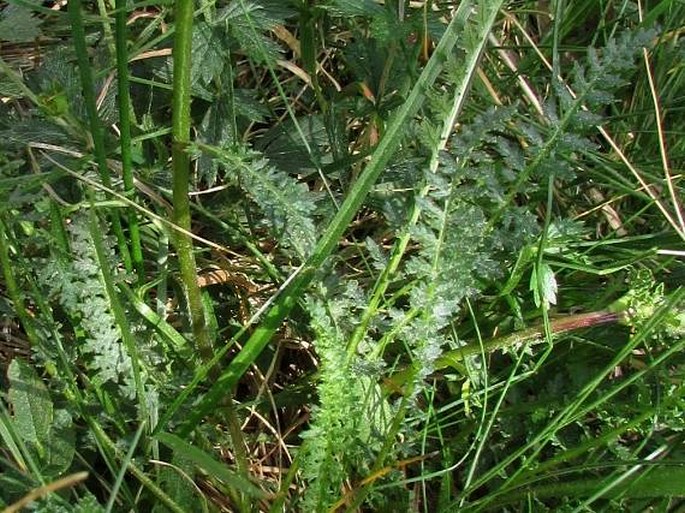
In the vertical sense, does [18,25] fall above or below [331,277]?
above

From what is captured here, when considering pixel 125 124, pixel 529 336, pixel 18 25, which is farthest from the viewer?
pixel 18 25

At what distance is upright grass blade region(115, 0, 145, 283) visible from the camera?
99cm

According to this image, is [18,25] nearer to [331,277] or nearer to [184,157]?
[184,157]

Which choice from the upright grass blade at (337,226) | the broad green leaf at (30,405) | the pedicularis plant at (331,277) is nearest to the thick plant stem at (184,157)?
the pedicularis plant at (331,277)

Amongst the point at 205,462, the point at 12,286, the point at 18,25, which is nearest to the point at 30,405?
the point at 12,286

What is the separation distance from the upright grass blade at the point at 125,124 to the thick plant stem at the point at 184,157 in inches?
Answer: 3.7

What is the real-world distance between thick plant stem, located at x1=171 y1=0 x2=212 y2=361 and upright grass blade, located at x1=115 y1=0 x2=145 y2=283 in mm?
93

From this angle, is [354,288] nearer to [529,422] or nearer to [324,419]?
[324,419]

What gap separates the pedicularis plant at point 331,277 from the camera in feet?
3.50

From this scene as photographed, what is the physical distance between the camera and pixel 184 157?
1009 millimetres

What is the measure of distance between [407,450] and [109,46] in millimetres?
744

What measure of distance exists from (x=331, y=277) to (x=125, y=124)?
327mm

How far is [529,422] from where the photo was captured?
4.25ft

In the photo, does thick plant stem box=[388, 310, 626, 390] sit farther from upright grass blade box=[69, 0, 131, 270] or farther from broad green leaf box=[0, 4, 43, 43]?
broad green leaf box=[0, 4, 43, 43]
